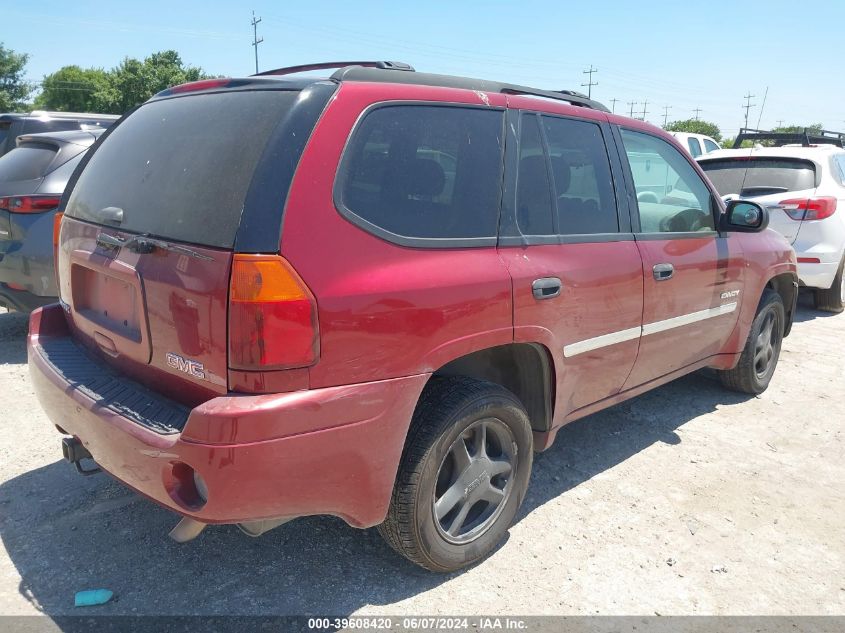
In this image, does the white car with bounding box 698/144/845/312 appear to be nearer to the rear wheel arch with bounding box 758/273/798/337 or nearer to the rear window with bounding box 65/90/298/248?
the rear wheel arch with bounding box 758/273/798/337

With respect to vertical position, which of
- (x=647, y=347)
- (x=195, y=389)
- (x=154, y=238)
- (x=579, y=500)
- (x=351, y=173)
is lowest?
(x=579, y=500)

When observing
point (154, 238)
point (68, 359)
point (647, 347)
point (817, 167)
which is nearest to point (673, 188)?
point (647, 347)

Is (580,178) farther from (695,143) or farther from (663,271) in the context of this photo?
(695,143)

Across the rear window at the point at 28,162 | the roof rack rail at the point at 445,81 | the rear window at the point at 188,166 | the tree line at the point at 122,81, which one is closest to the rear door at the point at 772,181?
the roof rack rail at the point at 445,81

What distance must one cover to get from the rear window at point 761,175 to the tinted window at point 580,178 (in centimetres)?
450

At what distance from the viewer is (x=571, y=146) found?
307 cm

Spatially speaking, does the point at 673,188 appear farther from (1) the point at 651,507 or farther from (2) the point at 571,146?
(1) the point at 651,507

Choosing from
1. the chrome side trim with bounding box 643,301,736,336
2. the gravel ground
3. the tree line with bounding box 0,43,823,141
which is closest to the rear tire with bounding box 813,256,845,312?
the gravel ground

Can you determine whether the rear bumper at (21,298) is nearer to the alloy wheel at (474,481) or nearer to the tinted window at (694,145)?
the alloy wheel at (474,481)

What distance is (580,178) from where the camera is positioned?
3105mm

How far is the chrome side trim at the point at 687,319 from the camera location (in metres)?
3.43

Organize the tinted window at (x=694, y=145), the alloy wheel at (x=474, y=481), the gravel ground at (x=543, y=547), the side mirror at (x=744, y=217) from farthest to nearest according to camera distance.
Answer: the tinted window at (x=694, y=145) < the side mirror at (x=744, y=217) < the alloy wheel at (x=474, y=481) < the gravel ground at (x=543, y=547)

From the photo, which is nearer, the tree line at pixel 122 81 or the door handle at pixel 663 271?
the door handle at pixel 663 271

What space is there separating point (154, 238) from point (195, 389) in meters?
0.54
